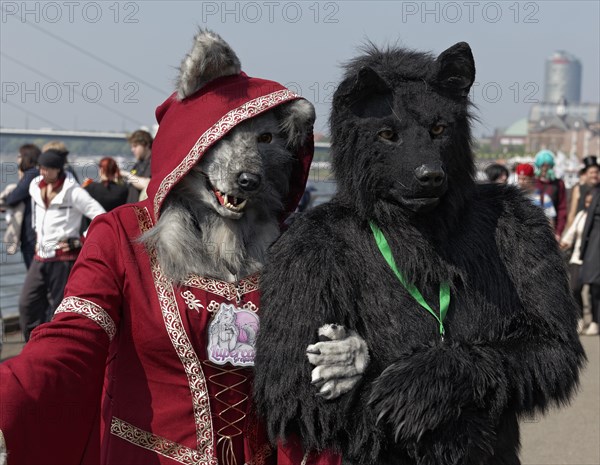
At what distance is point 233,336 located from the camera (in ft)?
10.2

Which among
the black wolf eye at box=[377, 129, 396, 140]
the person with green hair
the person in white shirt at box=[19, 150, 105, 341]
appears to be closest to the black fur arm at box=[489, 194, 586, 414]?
the black wolf eye at box=[377, 129, 396, 140]

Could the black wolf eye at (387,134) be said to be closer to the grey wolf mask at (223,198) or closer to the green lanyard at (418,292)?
the green lanyard at (418,292)

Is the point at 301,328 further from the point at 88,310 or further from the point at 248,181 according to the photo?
the point at 88,310

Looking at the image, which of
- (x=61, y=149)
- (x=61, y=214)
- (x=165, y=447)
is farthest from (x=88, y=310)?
(x=61, y=149)

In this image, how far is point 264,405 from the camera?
293 cm

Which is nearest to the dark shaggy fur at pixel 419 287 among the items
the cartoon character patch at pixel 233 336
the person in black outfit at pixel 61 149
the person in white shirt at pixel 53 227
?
the cartoon character patch at pixel 233 336

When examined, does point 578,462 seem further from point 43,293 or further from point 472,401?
point 43,293

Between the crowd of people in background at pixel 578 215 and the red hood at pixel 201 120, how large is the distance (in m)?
5.94

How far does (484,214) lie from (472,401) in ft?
1.77

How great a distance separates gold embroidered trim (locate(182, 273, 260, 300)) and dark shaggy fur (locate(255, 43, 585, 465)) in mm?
255

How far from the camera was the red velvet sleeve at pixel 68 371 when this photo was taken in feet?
9.57

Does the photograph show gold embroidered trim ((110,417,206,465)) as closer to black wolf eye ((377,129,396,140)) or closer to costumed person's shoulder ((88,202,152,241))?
costumed person's shoulder ((88,202,152,241))

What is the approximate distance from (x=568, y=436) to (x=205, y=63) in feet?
13.9

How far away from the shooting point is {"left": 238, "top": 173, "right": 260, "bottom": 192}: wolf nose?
10.1ft
